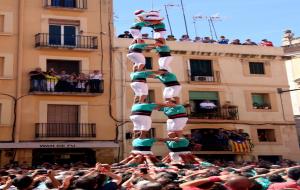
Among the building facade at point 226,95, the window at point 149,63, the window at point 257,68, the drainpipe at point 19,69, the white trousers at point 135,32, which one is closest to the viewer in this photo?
the white trousers at point 135,32

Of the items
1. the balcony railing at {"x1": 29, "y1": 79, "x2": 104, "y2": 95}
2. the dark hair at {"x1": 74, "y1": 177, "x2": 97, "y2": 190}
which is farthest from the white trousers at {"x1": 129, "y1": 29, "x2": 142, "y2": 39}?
the dark hair at {"x1": 74, "y1": 177, "x2": 97, "y2": 190}

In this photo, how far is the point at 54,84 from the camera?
22234mm

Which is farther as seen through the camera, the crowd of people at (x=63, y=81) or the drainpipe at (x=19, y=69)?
the crowd of people at (x=63, y=81)

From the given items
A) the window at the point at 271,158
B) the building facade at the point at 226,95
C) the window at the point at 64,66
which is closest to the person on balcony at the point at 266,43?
the building facade at the point at 226,95

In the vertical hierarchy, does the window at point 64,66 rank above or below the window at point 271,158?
above

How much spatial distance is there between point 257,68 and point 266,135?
14.3ft

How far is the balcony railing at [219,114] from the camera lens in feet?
80.9

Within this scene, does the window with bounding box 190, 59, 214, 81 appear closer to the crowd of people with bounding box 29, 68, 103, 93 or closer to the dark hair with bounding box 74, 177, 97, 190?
the crowd of people with bounding box 29, 68, 103, 93

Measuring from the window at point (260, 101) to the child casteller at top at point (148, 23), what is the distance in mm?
11333

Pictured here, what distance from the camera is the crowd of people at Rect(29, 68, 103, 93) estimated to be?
72.3 ft

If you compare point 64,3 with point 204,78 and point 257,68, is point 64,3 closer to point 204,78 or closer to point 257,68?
point 204,78

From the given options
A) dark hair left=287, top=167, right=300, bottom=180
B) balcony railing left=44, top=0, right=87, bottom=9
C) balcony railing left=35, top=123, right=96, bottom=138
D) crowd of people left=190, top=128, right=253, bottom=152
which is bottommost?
dark hair left=287, top=167, right=300, bottom=180

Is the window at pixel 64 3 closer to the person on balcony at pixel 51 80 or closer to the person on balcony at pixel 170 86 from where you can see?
the person on balcony at pixel 51 80

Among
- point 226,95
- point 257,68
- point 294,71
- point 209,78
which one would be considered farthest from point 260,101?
point 294,71
